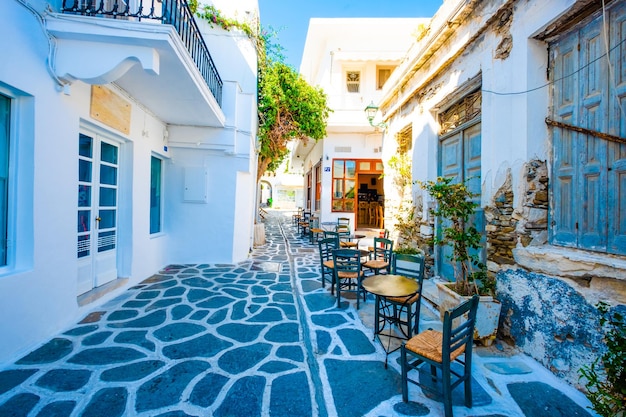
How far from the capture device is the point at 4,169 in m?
3.06

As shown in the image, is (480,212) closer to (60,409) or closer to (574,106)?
(574,106)

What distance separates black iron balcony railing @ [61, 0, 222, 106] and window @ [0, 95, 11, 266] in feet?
4.72

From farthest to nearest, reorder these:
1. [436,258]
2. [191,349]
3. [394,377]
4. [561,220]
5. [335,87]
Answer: [335,87] → [436,258] → [191,349] → [561,220] → [394,377]

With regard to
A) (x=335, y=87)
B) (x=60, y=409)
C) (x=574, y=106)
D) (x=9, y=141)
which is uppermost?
(x=335, y=87)

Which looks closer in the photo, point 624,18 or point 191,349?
point 624,18

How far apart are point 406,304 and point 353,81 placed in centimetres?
1028

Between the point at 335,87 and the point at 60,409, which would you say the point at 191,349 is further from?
the point at 335,87

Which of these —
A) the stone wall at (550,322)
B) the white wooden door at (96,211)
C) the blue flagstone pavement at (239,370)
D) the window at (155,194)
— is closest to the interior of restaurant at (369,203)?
the window at (155,194)

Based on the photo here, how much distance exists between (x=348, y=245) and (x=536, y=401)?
4.85m

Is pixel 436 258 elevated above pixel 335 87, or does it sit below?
below

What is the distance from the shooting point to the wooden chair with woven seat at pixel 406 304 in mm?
3439

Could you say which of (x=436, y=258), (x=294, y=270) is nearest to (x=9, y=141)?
(x=294, y=270)

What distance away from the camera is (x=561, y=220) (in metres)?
3.08

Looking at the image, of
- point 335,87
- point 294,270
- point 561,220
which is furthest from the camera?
point 335,87
